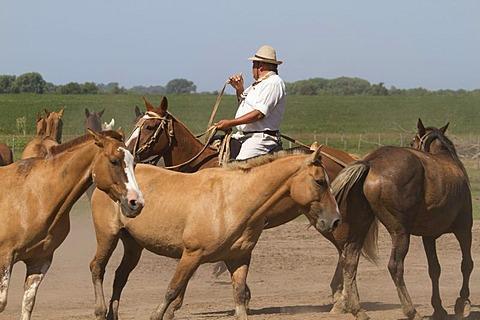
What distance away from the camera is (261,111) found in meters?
9.89

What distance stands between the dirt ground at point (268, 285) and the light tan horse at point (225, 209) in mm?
1855

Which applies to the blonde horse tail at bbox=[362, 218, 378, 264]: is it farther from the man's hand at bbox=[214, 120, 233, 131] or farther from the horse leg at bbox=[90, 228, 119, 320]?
the horse leg at bbox=[90, 228, 119, 320]

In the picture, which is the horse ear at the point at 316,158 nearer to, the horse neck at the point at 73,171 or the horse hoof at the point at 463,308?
the horse neck at the point at 73,171

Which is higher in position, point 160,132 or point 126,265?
point 160,132

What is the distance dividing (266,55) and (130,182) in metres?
3.06

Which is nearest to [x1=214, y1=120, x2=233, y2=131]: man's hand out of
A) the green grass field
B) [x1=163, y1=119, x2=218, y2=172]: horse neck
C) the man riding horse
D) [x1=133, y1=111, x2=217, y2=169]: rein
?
the man riding horse

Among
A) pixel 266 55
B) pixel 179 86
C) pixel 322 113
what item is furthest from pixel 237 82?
pixel 179 86

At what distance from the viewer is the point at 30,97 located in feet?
258

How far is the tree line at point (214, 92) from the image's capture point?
97.3 m

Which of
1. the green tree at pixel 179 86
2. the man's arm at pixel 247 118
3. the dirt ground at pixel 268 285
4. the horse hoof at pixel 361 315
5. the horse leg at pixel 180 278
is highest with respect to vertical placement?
the man's arm at pixel 247 118

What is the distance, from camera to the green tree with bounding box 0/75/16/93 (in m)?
95.9

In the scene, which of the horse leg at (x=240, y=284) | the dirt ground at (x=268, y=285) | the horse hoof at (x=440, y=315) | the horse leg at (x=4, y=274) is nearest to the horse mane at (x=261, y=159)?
the horse leg at (x=240, y=284)

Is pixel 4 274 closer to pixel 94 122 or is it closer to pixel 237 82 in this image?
pixel 237 82

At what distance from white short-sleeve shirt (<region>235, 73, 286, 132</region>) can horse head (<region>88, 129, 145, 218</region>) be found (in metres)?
2.44
